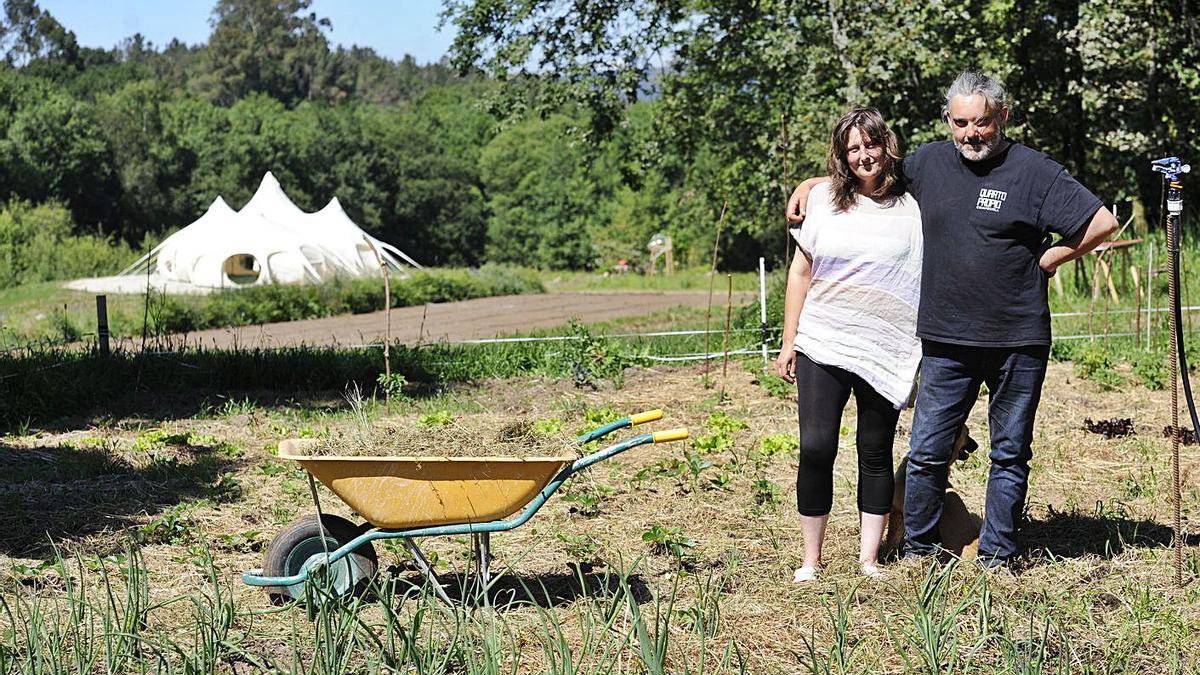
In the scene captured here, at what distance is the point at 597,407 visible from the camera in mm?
7352

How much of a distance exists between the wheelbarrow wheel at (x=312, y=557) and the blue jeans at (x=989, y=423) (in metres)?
1.71

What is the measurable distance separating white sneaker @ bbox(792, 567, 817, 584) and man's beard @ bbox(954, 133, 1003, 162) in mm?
1332

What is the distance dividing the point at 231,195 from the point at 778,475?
45096 millimetres

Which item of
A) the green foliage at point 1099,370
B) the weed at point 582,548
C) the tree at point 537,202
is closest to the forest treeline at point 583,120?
the tree at point 537,202

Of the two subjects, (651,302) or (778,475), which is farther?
(651,302)

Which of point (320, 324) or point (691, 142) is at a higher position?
point (691, 142)

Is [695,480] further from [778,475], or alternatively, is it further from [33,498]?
[33,498]

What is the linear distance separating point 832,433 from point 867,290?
44 centimetres

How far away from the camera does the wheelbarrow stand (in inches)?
132

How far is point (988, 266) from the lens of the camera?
3.52 m

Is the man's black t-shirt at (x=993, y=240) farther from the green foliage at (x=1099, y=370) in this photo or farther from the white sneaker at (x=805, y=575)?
the green foliage at (x=1099, y=370)

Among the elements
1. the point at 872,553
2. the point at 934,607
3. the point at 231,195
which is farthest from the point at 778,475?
the point at 231,195

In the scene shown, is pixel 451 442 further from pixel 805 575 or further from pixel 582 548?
pixel 805 575

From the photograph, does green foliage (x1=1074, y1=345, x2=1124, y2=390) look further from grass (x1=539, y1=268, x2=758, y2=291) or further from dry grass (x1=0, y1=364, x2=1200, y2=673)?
grass (x1=539, y1=268, x2=758, y2=291)
